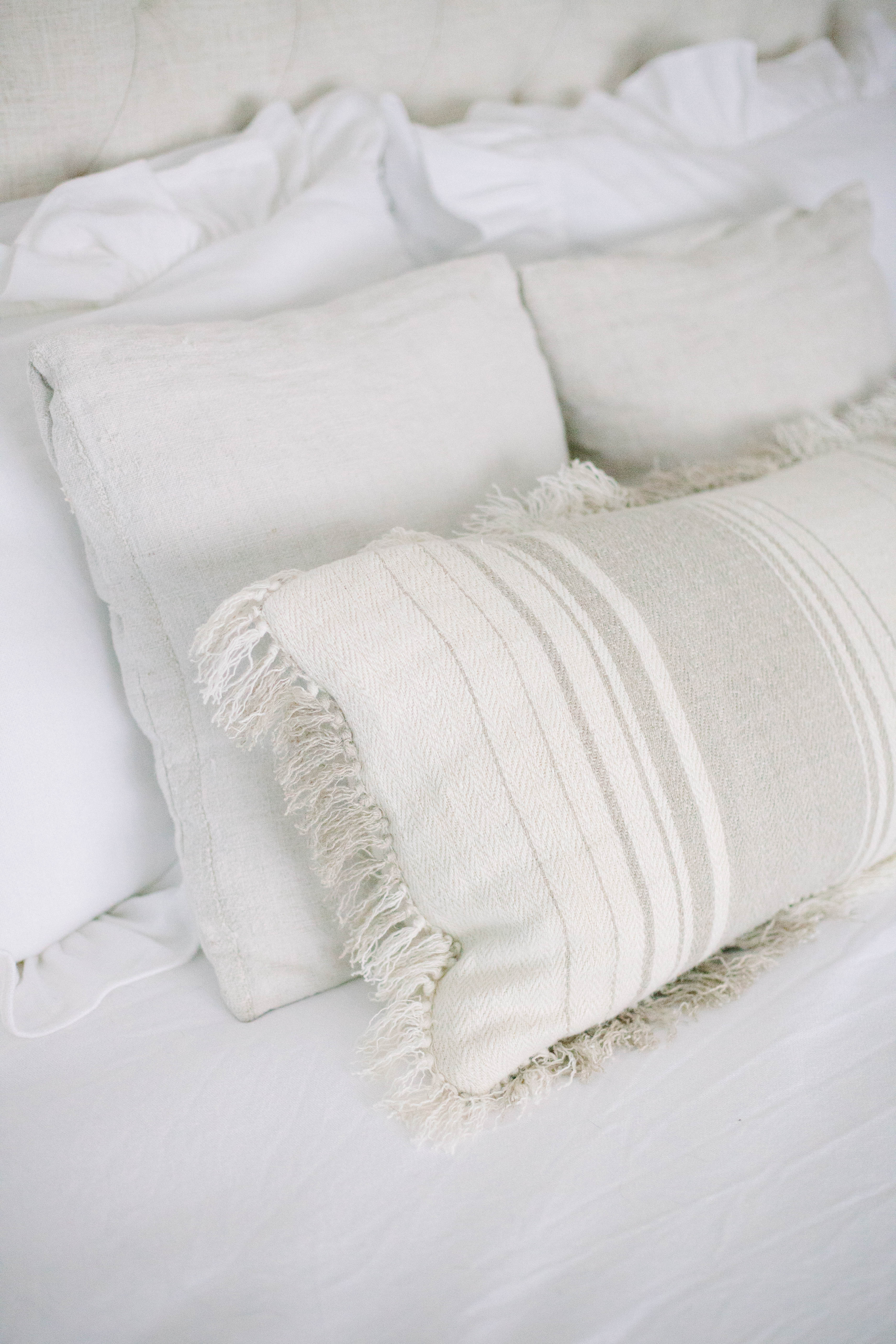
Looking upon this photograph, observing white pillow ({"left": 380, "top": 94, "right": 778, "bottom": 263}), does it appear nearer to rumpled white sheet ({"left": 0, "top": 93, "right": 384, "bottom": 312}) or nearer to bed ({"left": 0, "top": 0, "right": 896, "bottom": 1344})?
rumpled white sheet ({"left": 0, "top": 93, "right": 384, "bottom": 312})

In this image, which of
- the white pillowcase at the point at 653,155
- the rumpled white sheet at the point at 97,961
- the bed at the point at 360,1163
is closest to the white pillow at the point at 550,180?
the white pillowcase at the point at 653,155

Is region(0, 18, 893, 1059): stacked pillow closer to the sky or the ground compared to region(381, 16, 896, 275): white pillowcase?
closer to the ground

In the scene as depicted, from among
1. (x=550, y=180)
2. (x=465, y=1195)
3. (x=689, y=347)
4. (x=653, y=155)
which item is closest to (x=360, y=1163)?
(x=465, y=1195)

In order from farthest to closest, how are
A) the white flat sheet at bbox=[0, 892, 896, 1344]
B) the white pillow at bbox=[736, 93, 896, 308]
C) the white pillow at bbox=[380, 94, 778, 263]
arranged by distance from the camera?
the white pillow at bbox=[736, 93, 896, 308], the white pillow at bbox=[380, 94, 778, 263], the white flat sheet at bbox=[0, 892, 896, 1344]

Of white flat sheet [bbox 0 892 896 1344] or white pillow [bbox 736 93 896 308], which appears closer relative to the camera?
white flat sheet [bbox 0 892 896 1344]

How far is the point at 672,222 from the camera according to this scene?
1.08 m

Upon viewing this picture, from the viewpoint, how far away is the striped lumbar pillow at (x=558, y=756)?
20.8 inches

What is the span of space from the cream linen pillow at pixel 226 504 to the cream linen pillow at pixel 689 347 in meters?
0.23

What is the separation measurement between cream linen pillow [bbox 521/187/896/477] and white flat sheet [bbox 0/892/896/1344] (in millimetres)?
500

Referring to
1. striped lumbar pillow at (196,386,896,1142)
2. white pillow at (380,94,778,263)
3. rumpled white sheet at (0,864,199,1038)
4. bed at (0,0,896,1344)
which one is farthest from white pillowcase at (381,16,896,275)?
rumpled white sheet at (0,864,199,1038)

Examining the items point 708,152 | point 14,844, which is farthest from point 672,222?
point 14,844

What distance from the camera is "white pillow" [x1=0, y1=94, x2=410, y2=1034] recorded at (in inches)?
26.5

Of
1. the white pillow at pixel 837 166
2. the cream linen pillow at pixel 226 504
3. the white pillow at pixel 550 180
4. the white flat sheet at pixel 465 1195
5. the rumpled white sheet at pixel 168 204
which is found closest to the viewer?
the white flat sheet at pixel 465 1195

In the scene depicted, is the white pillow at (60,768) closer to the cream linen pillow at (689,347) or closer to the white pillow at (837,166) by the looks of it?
the cream linen pillow at (689,347)
